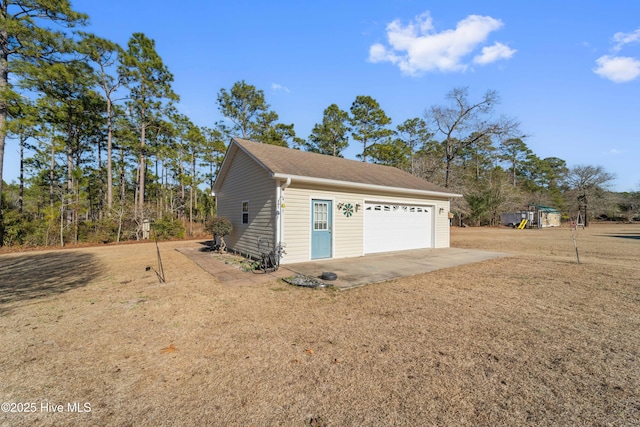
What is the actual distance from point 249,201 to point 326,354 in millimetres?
7167

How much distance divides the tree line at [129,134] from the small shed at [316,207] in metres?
9.68

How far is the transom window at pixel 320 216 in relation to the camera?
27.0 feet

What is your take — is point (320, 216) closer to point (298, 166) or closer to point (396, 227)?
point (298, 166)

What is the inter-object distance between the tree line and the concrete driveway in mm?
13030

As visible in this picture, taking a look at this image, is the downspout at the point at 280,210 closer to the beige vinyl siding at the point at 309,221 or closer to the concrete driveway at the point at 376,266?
the beige vinyl siding at the point at 309,221

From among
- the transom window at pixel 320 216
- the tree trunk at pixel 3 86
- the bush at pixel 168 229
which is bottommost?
the bush at pixel 168 229

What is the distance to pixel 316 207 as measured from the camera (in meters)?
8.27

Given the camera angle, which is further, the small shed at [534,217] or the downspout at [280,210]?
the small shed at [534,217]

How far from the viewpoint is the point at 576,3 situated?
695 centimetres

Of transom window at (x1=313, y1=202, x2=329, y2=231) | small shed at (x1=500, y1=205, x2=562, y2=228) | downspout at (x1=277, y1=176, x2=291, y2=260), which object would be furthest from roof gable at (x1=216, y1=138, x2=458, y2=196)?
small shed at (x1=500, y1=205, x2=562, y2=228)

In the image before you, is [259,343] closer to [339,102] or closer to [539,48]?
[539,48]

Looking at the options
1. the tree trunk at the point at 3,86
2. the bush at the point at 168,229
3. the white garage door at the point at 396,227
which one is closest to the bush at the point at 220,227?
the white garage door at the point at 396,227

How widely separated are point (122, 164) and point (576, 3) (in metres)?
31.3

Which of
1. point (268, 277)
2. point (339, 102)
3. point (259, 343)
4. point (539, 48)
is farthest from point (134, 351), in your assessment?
point (339, 102)
